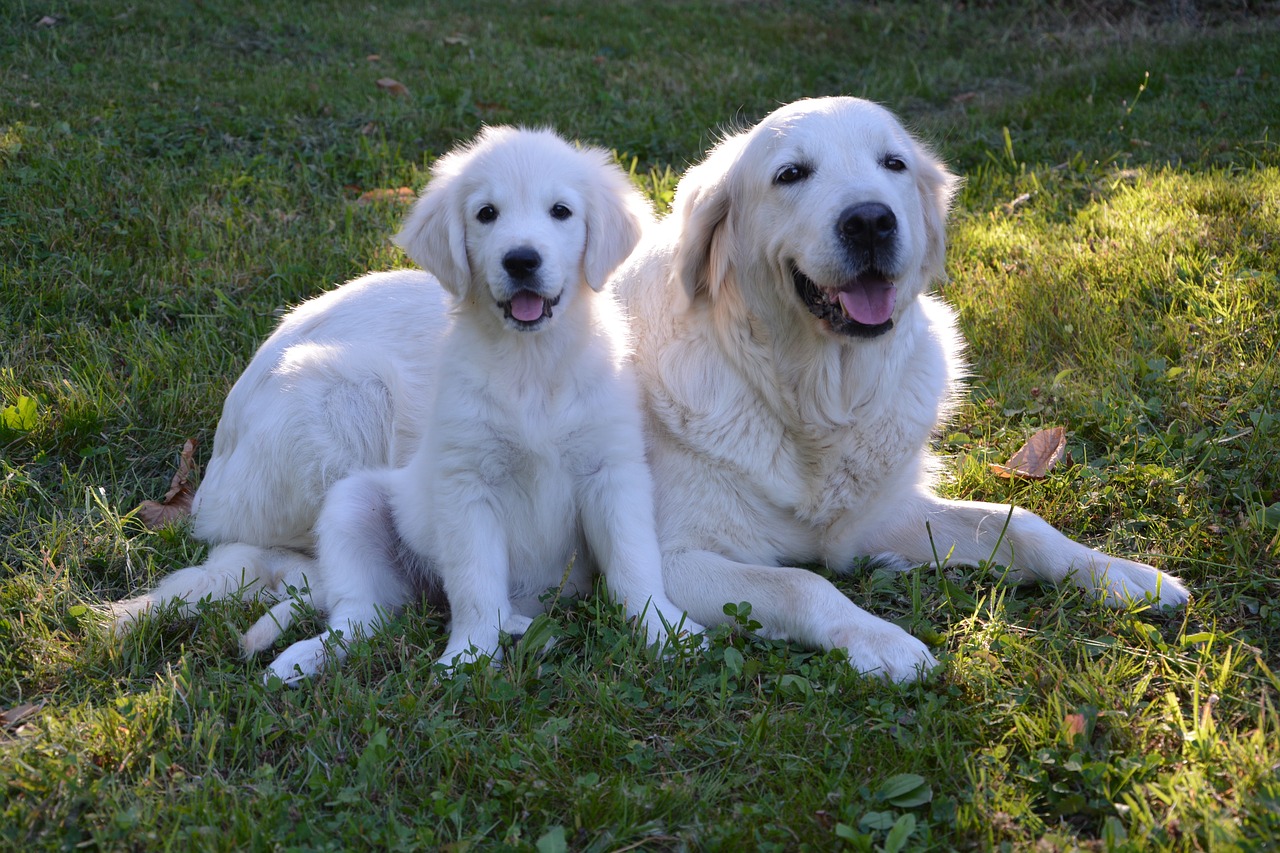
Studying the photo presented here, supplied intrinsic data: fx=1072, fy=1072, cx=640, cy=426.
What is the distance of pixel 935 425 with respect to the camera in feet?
10.4

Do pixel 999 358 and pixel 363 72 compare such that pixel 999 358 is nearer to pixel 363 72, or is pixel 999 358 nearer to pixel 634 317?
pixel 634 317

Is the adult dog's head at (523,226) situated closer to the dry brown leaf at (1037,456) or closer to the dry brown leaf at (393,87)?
the dry brown leaf at (1037,456)

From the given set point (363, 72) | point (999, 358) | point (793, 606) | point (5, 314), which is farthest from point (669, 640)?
point (363, 72)

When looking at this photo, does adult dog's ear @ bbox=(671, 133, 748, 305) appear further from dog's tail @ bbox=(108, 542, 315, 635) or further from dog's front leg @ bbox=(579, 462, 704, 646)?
dog's tail @ bbox=(108, 542, 315, 635)

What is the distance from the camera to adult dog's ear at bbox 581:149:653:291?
278 cm

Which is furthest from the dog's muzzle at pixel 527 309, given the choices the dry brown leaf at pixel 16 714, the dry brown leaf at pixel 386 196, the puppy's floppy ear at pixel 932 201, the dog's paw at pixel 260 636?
the dry brown leaf at pixel 386 196

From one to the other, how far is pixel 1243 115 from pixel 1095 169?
3.73ft

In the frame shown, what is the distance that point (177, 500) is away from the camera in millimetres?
3475

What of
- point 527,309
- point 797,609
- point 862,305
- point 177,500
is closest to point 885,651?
point 797,609

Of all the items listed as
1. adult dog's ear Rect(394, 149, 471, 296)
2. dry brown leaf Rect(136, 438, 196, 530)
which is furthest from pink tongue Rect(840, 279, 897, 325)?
dry brown leaf Rect(136, 438, 196, 530)

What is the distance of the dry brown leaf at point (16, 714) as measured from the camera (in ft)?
7.64

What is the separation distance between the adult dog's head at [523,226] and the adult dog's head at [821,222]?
11.7 inches

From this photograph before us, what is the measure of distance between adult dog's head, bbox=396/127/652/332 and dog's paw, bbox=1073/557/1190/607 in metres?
1.46

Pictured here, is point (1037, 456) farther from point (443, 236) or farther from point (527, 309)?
point (443, 236)
